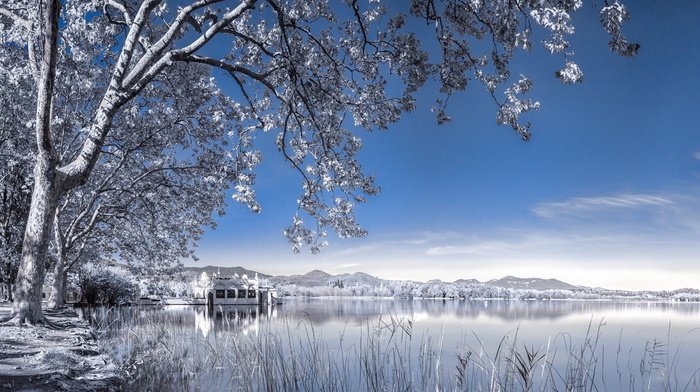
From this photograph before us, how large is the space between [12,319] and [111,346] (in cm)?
241

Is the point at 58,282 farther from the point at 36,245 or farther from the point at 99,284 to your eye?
the point at 99,284

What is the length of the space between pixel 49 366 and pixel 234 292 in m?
69.0

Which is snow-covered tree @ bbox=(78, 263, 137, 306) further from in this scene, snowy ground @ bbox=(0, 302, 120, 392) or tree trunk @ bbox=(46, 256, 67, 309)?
snowy ground @ bbox=(0, 302, 120, 392)

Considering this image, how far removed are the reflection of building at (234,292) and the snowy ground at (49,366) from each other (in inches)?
2329

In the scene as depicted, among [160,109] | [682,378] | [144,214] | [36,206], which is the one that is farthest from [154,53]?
[682,378]

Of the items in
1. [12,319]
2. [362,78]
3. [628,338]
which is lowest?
[628,338]

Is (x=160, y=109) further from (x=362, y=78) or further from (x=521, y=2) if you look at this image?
(x=521, y=2)

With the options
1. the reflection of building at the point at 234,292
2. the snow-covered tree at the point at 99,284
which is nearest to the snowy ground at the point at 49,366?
the snow-covered tree at the point at 99,284

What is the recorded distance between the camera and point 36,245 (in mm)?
8055

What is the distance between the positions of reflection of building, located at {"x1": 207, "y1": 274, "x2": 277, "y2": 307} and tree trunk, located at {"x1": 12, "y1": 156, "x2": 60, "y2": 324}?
5759 centimetres

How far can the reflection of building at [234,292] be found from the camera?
65.5m

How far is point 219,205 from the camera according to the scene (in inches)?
563

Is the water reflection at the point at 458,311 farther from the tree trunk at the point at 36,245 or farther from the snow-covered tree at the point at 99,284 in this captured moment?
the snow-covered tree at the point at 99,284

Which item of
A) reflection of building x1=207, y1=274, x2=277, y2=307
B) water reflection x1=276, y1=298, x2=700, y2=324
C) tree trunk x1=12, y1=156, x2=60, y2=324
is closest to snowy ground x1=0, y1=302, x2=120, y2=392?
tree trunk x1=12, y1=156, x2=60, y2=324
